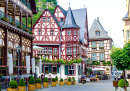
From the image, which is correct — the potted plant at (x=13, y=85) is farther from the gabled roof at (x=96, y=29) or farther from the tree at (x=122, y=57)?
the gabled roof at (x=96, y=29)

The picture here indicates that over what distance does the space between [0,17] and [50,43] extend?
21.9 m

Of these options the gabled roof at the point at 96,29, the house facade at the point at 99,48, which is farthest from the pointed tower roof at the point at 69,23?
the gabled roof at the point at 96,29

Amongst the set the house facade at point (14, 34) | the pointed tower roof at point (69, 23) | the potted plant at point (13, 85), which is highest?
the pointed tower roof at point (69, 23)

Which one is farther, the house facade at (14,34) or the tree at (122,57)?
the house facade at (14,34)

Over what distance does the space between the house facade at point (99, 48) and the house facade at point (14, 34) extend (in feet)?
84.2

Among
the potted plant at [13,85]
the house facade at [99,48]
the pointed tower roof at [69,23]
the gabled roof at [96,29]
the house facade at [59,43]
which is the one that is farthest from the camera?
the gabled roof at [96,29]

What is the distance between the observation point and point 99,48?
197 feet

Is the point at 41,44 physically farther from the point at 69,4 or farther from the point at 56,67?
the point at 69,4

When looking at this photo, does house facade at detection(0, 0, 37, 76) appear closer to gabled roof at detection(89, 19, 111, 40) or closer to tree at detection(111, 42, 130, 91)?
tree at detection(111, 42, 130, 91)

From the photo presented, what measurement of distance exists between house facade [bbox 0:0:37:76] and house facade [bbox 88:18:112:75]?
25.7 m

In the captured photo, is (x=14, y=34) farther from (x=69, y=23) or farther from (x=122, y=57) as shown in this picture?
(x=69, y=23)

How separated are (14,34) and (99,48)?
112 feet

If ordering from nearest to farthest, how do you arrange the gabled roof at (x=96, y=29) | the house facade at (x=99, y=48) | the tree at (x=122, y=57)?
the tree at (x=122, y=57) → the house facade at (x=99, y=48) → the gabled roof at (x=96, y=29)

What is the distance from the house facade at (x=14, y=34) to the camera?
83.6 ft
